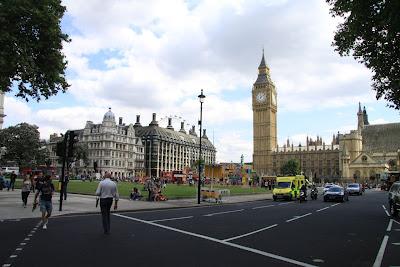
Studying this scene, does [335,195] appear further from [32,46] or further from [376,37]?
[32,46]

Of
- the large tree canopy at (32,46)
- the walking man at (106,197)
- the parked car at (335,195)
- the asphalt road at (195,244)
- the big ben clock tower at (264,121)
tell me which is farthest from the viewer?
the big ben clock tower at (264,121)

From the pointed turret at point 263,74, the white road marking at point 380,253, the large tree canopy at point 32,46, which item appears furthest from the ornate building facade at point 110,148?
the white road marking at point 380,253

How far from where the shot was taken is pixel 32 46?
2202cm

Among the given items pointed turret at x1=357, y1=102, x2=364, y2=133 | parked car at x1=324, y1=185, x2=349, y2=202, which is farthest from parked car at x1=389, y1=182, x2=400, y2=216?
pointed turret at x1=357, y1=102, x2=364, y2=133

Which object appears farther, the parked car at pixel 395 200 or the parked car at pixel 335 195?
the parked car at pixel 335 195

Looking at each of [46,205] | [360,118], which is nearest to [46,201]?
[46,205]

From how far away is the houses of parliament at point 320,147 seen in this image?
161 meters

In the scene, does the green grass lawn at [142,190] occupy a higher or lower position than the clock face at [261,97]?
lower

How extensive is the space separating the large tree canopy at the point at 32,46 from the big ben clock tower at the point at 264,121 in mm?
157229

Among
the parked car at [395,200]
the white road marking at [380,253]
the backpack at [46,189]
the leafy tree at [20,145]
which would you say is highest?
the leafy tree at [20,145]

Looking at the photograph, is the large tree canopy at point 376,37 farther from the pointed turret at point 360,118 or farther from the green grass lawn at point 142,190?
the pointed turret at point 360,118

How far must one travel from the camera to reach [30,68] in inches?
814

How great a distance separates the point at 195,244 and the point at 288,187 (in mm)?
31408

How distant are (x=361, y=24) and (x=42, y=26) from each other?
53.4 ft
